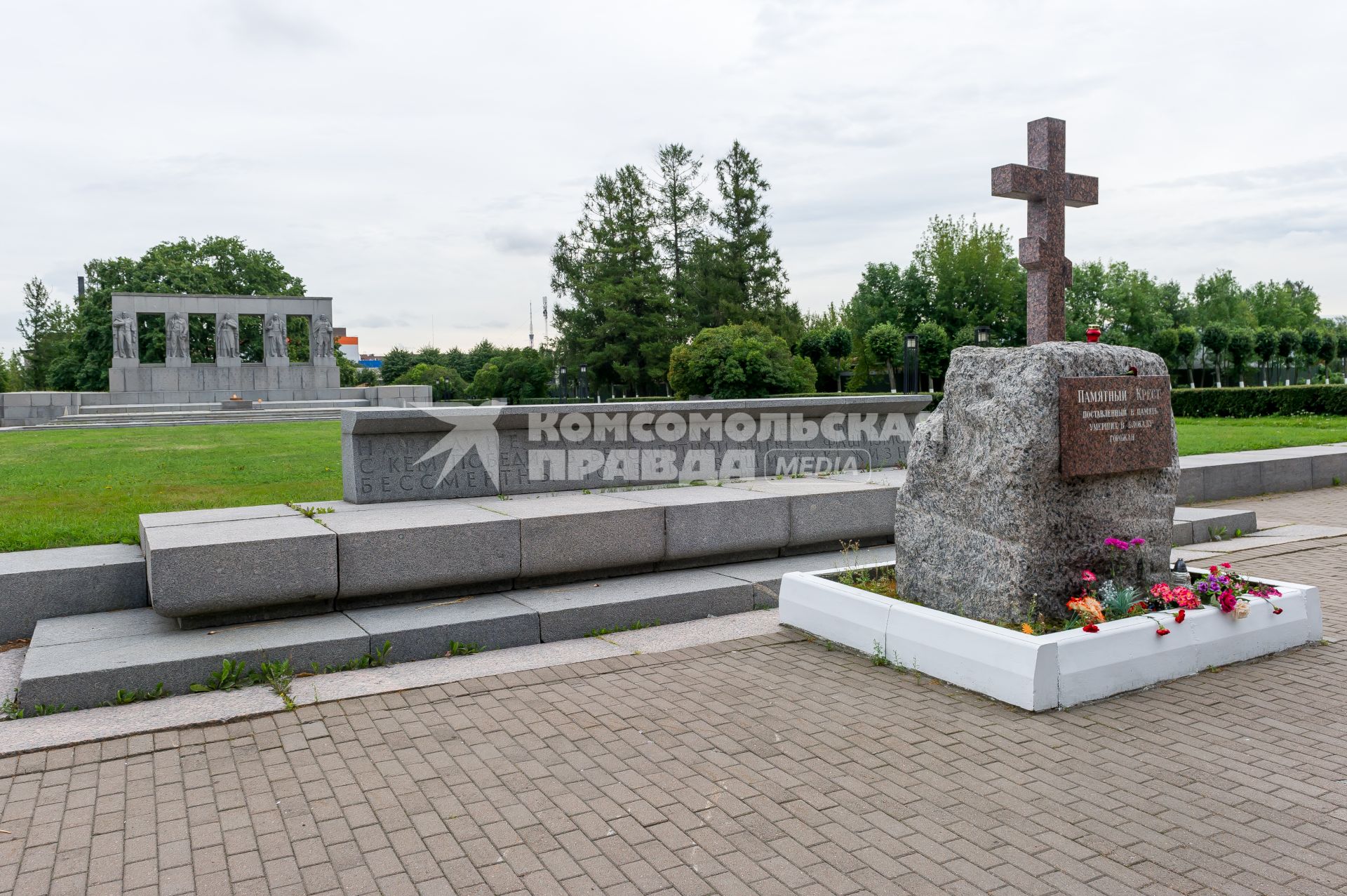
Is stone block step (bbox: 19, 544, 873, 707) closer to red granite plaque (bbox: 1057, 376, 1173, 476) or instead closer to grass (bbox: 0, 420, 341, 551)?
grass (bbox: 0, 420, 341, 551)

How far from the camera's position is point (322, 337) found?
43.8m

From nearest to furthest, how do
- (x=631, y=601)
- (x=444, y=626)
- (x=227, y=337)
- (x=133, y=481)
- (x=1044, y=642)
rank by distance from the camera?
(x=1044, y=642) → (x=444, y=626) → (x=631, y=601) → (x=133, y=481) → (x=227, y=337)

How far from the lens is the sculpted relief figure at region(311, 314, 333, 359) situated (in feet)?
143

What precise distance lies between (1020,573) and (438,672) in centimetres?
327

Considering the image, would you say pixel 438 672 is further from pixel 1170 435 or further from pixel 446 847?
pixel 1170 435

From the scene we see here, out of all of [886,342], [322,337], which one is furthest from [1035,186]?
[322,337]

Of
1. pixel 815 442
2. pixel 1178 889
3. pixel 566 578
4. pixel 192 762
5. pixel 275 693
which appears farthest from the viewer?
pixel 815 442

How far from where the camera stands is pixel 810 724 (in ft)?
14.5

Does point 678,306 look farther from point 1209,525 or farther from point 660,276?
point 1209,525

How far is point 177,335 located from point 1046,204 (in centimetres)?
4090

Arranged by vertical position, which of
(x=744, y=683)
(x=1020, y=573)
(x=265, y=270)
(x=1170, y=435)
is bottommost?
(x=744, y=683)

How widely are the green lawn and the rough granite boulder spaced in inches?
198

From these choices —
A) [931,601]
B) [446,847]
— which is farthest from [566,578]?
[446,847]

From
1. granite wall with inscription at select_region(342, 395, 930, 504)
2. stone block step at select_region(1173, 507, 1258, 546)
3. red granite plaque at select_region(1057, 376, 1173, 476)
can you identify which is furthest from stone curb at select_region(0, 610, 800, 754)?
stone block step at select_region(1173, 507, 1258, 546)
